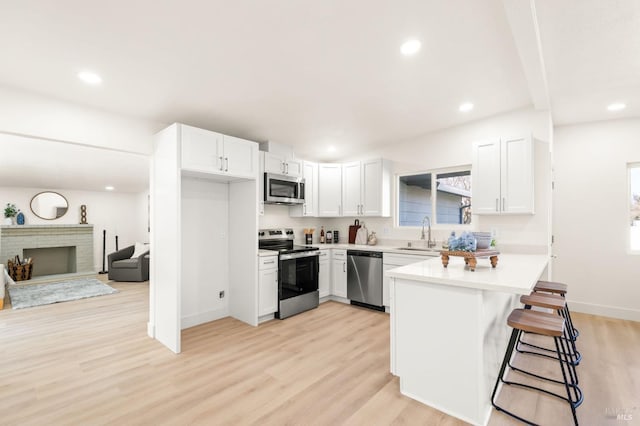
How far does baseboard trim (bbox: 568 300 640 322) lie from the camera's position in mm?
3723

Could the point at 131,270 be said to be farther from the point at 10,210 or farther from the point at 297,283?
the point at 297,283

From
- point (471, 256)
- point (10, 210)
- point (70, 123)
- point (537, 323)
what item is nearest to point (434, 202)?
point (471, 256)

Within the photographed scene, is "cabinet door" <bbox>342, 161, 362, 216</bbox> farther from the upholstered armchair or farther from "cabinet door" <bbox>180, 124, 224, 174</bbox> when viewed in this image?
the upholstered armchair

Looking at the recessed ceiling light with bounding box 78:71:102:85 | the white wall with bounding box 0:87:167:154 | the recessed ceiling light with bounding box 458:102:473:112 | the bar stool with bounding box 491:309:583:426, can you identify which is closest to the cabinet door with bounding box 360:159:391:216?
the recessed ceiling light with bounding box 458:102:473:112

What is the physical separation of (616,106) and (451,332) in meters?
3.49

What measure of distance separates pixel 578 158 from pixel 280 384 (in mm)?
4628

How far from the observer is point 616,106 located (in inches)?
134

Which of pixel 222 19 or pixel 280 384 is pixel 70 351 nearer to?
pixel 280 384

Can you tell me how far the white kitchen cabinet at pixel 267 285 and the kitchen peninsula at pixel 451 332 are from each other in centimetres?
189

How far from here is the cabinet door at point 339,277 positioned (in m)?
4.60

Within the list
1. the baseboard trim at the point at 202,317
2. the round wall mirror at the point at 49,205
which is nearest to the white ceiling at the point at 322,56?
the baseboard trim at the point at 202,317

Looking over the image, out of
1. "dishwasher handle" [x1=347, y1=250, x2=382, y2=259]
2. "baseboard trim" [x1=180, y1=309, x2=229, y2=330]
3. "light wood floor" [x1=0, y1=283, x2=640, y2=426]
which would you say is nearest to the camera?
"light wood floor" [x1=0, y1=283, x2=640, y2=426]

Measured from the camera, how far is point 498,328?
2320 millimetres

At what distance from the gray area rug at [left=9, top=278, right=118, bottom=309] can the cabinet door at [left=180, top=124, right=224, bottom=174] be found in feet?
13.1
